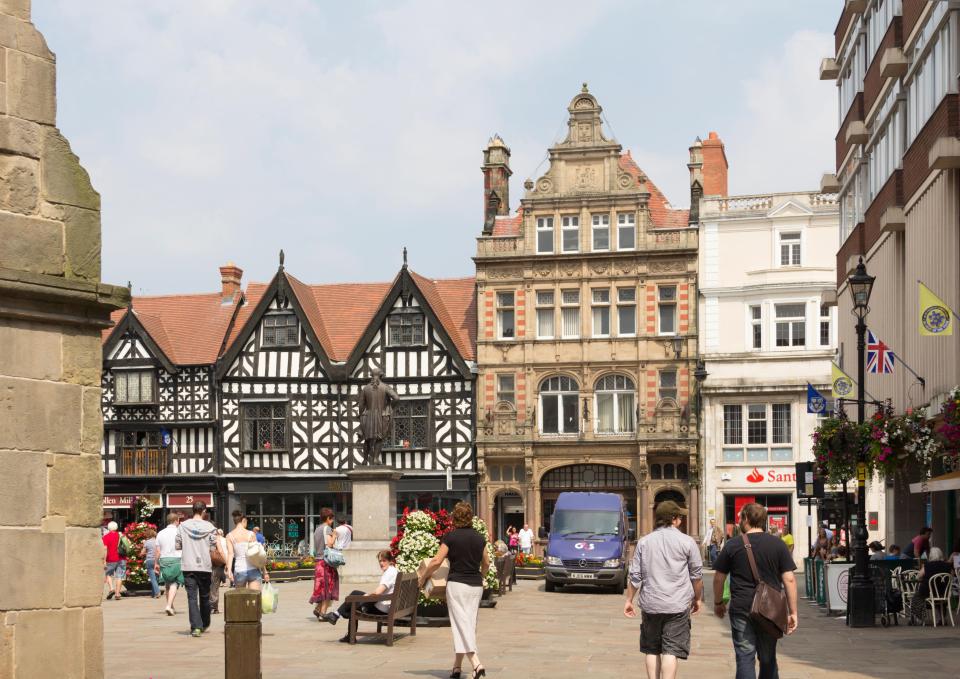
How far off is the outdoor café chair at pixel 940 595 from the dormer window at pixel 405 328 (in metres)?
29.9

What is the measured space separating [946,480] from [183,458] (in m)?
32.5

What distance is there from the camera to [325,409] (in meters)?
49.2

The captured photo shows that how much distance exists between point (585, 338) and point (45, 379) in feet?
133

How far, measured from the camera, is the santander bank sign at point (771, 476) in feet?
152

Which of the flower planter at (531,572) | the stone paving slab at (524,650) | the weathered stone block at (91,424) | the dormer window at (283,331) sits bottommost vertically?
the flower planter at (531,572)

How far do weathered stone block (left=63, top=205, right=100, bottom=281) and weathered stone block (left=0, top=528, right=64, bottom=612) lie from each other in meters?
1.64

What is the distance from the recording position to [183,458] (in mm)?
48719

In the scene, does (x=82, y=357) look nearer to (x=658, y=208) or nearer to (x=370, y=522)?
(x=370, y=522)

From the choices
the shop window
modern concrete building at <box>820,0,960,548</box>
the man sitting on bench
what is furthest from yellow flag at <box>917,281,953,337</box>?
the shop window

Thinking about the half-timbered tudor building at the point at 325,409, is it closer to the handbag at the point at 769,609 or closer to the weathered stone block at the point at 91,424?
the handbag at the point at 769,609

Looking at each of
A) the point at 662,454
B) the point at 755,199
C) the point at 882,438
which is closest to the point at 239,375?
the point at 662,454

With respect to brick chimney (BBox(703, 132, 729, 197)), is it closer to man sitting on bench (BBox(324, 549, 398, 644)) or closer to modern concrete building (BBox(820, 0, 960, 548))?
modern concrete building (BBox(820, 0, 960, 548))

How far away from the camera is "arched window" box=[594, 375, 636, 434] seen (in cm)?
4825

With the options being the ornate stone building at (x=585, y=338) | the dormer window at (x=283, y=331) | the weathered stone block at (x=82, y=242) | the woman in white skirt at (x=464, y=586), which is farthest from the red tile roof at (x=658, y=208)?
the weathered stone block at (x=82, y=242)
